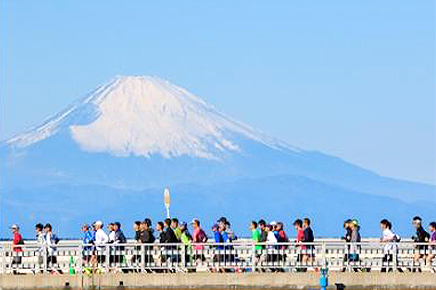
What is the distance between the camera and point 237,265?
49.3m

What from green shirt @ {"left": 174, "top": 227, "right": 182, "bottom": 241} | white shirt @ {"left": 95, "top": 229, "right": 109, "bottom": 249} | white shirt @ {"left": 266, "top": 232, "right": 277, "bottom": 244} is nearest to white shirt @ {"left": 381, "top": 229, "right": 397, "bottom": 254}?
white shirt @ {"left": 266, "top": 232, "right": 277, "bottom": 244}

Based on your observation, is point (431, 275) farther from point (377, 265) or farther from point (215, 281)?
point (215, 281)

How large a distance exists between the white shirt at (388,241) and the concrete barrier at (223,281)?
94 centimetres

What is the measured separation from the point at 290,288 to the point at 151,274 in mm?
3545

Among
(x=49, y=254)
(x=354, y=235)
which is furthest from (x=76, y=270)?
(x=354, y=235)

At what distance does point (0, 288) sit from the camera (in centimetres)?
4922

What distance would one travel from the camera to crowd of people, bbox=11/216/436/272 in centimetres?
4916

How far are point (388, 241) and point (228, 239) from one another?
4.20 metres

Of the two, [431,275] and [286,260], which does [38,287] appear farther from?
[431,275]

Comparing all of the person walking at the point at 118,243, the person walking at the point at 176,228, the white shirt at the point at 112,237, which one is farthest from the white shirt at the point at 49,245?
the person walking at the point at 176,228

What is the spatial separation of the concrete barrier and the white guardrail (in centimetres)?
53

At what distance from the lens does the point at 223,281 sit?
48656mm

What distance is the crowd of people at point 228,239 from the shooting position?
49156mm

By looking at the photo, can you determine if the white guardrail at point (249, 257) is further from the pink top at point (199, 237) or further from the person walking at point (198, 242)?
the pink top at point (199, 237)
